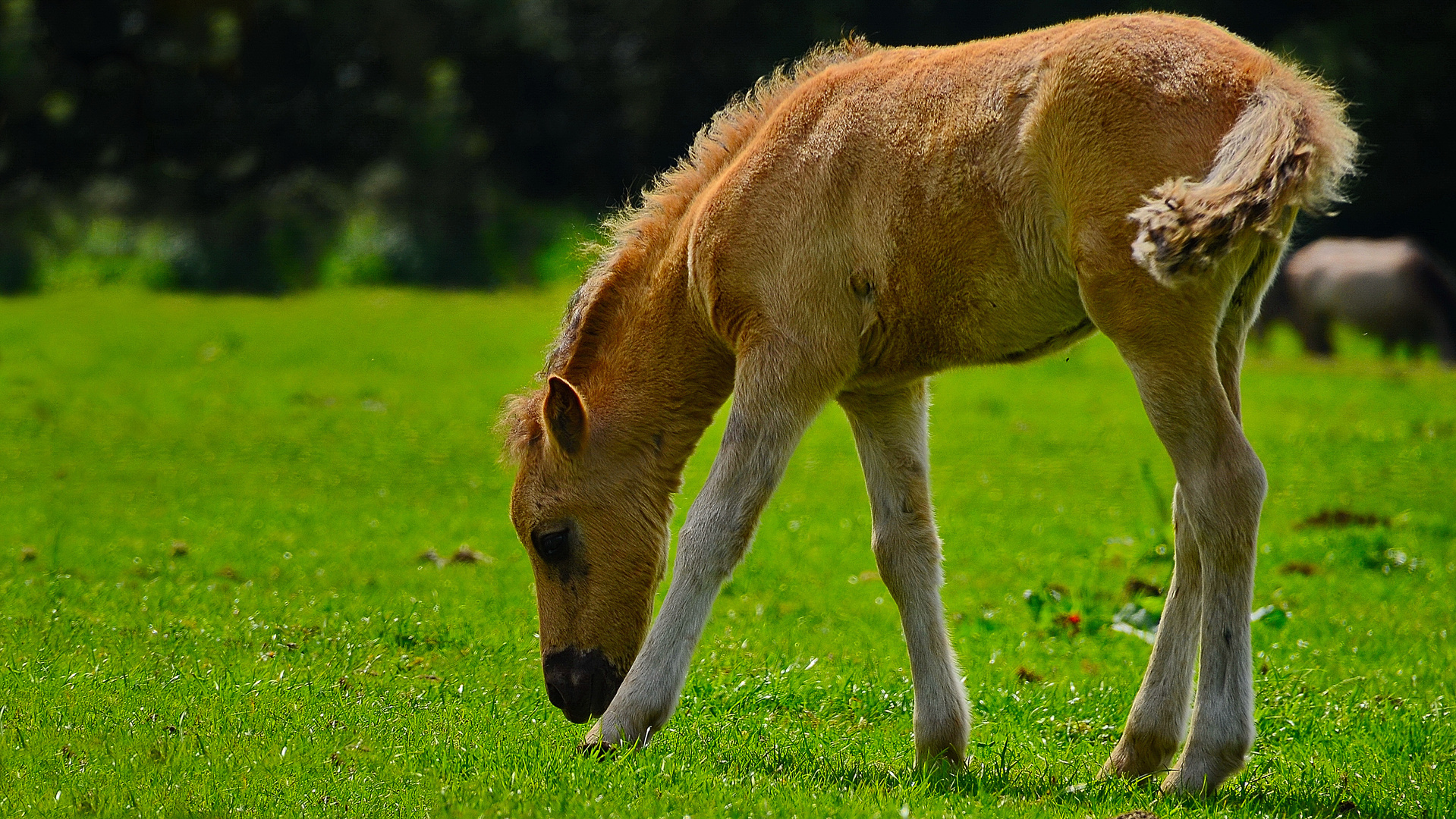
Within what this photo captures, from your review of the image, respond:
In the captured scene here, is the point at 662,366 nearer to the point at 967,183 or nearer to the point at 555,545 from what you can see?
the point at 555,545

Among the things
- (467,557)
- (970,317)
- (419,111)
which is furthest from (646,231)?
(419,111)

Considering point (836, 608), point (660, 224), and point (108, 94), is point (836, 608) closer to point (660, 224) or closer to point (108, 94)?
point (660, 224)

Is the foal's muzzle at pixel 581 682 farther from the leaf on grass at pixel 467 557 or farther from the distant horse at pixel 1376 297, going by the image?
the distant horse at pixel 1376 297

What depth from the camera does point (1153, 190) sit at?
13.8 ft

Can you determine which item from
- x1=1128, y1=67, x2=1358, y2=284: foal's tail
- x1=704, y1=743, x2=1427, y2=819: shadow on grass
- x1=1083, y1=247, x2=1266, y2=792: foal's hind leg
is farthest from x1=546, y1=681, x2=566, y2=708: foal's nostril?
x1=1128, y1=67, x2=1358, y2=284: foal's tail

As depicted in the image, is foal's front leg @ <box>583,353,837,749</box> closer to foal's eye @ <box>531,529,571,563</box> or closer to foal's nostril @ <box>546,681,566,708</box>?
foal's nostril @ <box>546,681,566,708</box>

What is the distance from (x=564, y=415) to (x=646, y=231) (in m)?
0.92

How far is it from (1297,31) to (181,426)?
24.6 m

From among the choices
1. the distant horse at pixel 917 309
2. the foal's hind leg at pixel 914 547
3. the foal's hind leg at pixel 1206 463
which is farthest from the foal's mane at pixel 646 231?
the foal's hind leg at pixel 1206 463

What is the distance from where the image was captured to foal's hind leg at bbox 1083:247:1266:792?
4.48 meters

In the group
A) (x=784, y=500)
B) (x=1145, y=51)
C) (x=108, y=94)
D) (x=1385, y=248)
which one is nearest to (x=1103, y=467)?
(x=784, y=500)

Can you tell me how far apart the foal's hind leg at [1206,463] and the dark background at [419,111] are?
2344 cm

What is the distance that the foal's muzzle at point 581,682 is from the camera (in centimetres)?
543

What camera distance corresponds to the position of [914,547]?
561cm
